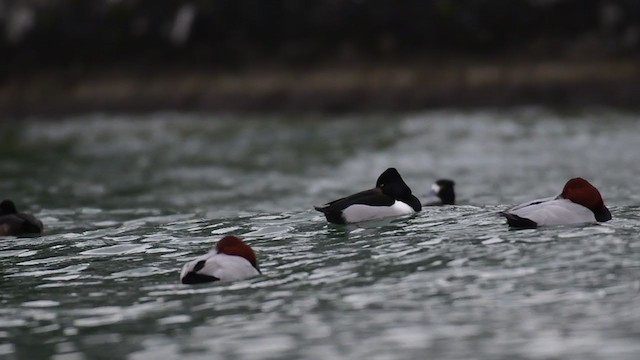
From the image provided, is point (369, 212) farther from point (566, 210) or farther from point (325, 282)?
point (325, 282)

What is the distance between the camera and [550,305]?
35.7ft

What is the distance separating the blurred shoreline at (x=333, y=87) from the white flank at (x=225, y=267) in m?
22.8

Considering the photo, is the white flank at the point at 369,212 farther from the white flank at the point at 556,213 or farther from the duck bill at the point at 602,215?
the duck bill at the point at 602,215

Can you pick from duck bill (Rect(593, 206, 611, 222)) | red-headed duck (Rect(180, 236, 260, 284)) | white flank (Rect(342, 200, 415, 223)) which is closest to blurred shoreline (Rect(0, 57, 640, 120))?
white flank (Rect(342, 200, 415, 223))

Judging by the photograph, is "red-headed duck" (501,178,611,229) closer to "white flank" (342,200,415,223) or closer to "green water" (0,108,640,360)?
"green water" (0,108,640,360)

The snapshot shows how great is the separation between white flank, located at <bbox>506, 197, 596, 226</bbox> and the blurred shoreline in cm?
1986

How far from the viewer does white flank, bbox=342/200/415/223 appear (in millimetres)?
15723

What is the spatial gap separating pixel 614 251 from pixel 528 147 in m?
18.3

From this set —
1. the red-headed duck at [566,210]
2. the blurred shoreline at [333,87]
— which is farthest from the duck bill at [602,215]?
the blurred shoreline at [333,87]

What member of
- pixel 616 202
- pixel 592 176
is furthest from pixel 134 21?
pixel 616 202

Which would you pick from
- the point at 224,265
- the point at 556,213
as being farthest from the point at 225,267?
the point at 556,213

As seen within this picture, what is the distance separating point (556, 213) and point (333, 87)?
22.1 metres

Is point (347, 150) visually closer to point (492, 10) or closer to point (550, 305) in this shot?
point (492, 10)

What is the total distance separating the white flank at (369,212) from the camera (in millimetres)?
15723
